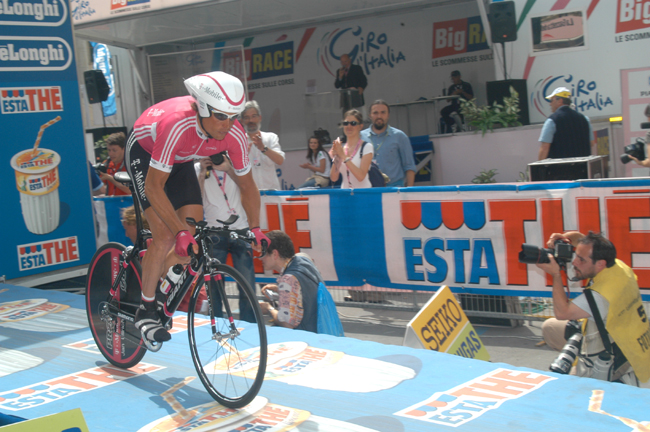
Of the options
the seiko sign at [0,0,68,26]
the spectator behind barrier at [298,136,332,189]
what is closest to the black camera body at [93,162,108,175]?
the seiko sign at [0,0,68,26]

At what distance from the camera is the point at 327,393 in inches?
148

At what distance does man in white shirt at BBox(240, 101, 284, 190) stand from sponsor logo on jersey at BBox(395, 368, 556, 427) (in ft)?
Answer: 12.8

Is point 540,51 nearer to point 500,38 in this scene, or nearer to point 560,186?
point 500,38

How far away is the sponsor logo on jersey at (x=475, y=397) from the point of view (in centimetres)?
332

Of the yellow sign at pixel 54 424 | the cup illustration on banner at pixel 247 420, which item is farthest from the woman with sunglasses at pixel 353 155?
the yellow sign at pixel 54 424

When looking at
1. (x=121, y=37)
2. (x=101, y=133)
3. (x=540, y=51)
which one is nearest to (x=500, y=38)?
(x=540, y=51)

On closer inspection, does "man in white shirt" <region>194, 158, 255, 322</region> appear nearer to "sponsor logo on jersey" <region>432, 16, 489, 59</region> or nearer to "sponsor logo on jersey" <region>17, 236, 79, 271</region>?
"sponsor logo on jersey" <region>17, 236, 79, 271</region>

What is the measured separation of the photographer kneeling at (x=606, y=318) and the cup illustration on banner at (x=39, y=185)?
5309mm

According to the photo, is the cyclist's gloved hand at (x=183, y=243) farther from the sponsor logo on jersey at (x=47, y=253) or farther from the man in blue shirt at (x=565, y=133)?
the man in blue shirt at (x=565, y=133)

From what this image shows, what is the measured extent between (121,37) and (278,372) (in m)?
12.1

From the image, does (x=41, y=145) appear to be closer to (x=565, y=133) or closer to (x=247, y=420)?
(x=247, y=420)

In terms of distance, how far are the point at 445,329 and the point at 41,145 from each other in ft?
15.7

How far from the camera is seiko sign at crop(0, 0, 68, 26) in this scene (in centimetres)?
651

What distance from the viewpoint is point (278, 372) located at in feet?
13.6
